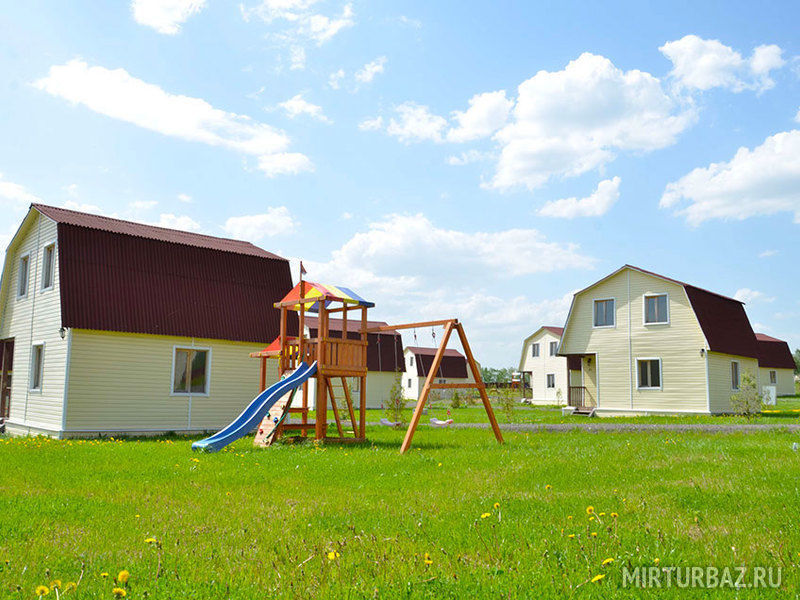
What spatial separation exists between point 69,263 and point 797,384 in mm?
73091

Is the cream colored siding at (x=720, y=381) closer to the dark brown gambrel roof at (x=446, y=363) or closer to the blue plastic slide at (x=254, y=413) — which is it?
the blue plastic slide at (x=254, y=413)

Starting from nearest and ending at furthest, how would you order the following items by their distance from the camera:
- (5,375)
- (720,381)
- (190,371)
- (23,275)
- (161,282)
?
(161,282) < (190,371) < (23,275) < (5,375) < (720,381)

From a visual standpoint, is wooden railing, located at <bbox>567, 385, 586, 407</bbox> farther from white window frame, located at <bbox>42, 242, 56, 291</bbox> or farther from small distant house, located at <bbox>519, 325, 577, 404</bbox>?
white window frame, located at <bbox>42, 242, 56, 291</bbox>

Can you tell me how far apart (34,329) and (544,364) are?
41.2 m

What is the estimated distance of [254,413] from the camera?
14156 mm

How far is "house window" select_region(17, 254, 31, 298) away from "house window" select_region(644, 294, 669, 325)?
81.1 ft

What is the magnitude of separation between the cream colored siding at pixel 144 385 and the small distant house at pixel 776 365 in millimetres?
46795

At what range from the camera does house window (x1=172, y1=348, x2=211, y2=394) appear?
62.9 ft

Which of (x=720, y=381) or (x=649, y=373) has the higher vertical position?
(x=649, y=373)

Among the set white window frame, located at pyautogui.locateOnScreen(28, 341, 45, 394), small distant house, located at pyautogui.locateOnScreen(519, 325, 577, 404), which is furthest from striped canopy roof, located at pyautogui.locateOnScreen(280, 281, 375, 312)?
small distant house, located at pyautogui.locateOnScreen(519, 325, 577, 404)

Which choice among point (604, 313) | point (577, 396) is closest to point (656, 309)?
point (604, 313)

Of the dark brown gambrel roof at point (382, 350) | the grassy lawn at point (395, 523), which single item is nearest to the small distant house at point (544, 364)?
the dark brown gambrel roof at point (382, 350)

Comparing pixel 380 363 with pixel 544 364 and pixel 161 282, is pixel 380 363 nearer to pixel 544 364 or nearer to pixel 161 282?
pixel 544 364

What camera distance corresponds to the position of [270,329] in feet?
68.8
